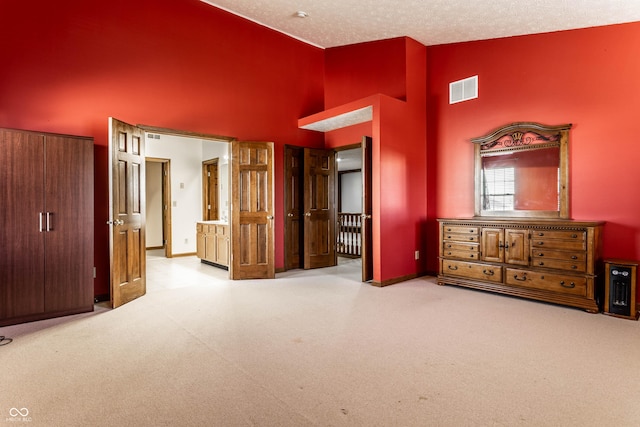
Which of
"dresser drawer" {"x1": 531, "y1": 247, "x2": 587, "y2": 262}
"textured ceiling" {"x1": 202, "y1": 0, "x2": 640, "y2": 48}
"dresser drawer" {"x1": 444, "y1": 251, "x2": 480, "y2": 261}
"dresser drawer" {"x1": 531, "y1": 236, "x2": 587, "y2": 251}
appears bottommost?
"dresser drawer" {"x1": 444, "y1": 251, "x2": 480, "y2": 261}

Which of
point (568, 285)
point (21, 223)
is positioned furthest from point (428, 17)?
point (21, 223)

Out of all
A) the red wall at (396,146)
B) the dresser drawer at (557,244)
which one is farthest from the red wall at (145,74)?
the dresser drawer at (557,244)

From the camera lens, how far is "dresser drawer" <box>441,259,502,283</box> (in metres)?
4.36

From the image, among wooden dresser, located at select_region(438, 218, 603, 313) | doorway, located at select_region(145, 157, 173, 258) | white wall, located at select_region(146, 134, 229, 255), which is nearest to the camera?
wooden dresser, located at select_region(438, 218, 603, 313)

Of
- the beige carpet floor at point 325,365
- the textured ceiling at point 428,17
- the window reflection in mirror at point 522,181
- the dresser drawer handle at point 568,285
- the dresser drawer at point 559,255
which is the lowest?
the beige carpet floor at point 325,365

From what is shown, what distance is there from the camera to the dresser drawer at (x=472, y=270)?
4.36m

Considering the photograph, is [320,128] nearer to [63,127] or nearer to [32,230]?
[63,127]

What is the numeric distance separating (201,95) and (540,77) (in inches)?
181

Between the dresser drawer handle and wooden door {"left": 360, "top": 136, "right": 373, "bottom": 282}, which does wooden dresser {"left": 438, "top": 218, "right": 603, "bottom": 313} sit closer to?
the dresser drawer handle

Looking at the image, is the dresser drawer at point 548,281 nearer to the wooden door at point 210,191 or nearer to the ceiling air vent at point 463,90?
the ceiling air vent at point 463,90

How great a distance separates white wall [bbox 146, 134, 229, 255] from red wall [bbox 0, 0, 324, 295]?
2.19 m

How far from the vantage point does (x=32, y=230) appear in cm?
341

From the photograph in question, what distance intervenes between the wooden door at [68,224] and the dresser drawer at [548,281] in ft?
15.9

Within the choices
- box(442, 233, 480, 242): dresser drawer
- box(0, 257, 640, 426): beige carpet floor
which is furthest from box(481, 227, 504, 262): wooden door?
box(0, 257, 640, 426): beige carpet floor
